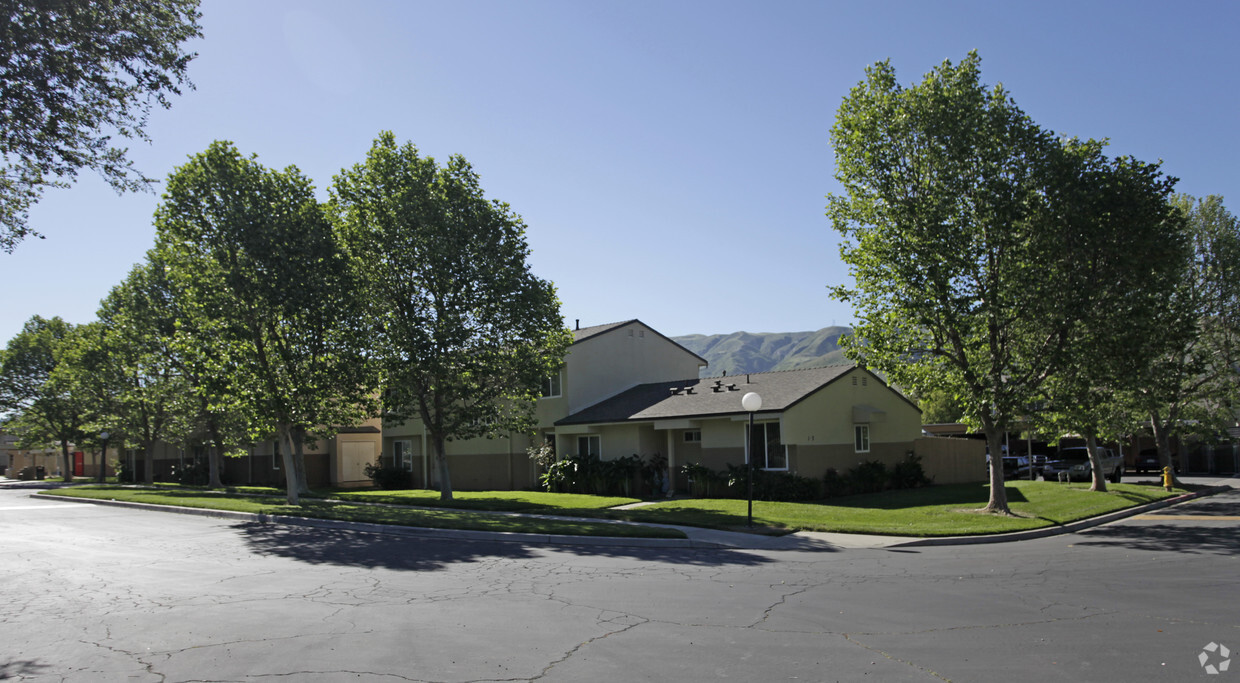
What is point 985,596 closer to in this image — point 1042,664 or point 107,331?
point 1042,664

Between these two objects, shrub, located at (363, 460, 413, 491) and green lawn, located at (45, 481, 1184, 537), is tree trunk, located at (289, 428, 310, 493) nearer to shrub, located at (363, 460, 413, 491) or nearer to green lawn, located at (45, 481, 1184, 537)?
green lawn, located at (45, 481, 1184, 537)

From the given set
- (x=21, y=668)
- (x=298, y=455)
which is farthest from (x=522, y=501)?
(x=21, y=668)

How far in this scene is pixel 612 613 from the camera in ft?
28.3

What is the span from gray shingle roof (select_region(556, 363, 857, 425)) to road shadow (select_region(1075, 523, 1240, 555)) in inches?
370

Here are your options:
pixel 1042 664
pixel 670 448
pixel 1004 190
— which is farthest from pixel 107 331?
pixel 1042 664

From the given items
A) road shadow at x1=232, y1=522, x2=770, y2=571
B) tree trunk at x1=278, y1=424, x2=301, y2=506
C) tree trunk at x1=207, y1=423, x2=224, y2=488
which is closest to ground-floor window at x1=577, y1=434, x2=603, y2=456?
tree trunk at x1=278, y1=424, x2=301, y2=506

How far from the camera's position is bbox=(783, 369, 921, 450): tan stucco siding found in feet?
83.4

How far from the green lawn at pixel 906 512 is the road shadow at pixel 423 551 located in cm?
392

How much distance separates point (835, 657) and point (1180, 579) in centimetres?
707

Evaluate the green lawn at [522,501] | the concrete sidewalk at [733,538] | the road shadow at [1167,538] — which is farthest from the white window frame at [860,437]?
the road shadow at [1167,538]

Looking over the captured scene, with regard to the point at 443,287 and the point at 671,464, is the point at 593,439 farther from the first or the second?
the point at 443,287

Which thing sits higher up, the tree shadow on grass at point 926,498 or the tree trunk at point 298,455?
the tree trunk at point 298,455

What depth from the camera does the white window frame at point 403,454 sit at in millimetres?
36375

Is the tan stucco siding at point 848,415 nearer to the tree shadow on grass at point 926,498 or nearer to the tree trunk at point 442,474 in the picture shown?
the tree shadow on grass at point 926,498
